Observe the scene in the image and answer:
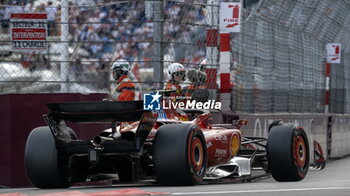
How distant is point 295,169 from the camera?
1001cm

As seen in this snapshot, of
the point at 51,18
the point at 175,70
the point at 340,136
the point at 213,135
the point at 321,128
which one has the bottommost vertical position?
the point at 340,136

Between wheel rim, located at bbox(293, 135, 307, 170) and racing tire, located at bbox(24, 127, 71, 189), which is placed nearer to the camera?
racing tire, located at bbox(24, 127, 71, 189)

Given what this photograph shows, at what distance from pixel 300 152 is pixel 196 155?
188cm

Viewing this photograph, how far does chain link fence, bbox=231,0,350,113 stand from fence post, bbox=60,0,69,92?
3.62 metres

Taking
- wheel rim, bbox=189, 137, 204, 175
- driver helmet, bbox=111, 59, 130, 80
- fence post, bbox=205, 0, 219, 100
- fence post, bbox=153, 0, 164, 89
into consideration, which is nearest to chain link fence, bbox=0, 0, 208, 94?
fence post, bbox=153, 0, 164, 89

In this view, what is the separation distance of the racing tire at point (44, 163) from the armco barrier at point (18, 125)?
2031 mm

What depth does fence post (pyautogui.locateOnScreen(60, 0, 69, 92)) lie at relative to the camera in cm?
1169

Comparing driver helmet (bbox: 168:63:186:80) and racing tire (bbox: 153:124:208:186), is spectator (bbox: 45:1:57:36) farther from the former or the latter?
racing tire (bbox: 153:124:208:186)

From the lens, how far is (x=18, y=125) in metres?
11.2

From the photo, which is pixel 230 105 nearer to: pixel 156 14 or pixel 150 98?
pixel 156 14

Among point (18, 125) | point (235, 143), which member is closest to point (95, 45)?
point (18, 125)

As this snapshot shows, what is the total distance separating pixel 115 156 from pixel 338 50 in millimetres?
11082

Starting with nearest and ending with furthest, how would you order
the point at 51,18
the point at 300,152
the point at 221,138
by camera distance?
the point at 221,138 → the point at 300,152 → the point at 51,18

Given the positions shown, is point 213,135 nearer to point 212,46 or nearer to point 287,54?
point 212,46
